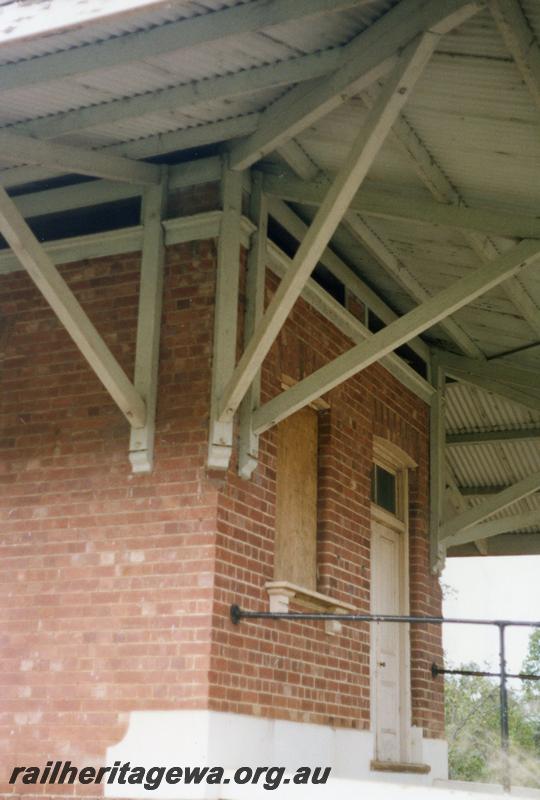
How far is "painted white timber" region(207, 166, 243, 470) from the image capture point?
20.8 ft

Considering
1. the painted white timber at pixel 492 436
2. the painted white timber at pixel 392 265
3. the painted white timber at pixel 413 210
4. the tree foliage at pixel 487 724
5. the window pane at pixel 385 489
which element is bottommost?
the tree foliage at pixel 487 724

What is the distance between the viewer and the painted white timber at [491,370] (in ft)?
32.5

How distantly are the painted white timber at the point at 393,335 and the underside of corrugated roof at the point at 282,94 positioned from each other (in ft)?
1.69

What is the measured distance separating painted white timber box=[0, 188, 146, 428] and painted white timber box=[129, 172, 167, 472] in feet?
0.97

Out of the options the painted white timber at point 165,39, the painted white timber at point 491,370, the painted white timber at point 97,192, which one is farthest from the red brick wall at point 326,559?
the painted white timber at point 165,39

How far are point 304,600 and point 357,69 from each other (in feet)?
11.3

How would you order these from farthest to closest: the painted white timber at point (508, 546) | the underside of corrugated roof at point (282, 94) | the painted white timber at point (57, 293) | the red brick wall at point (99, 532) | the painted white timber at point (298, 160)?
the painted white timber at point (508, 546) → the painted white timber at point (298, 160) → the red brick wall at point (99, 532) → the painted white timber at point (57, 293) → the underside of corrugated roof at point (282, 94)

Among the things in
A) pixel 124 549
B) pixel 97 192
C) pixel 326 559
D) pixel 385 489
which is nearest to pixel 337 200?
pixel 97 192

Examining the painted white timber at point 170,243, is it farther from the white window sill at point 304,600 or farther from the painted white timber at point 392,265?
the white window sill at point 304,600

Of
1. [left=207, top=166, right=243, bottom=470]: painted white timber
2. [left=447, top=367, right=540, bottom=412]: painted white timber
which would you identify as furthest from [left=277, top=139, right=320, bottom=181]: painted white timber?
[left=447, top=367, right=540, bottom=412]: painted white timber

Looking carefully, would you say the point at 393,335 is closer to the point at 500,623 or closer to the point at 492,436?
the point at 500,623

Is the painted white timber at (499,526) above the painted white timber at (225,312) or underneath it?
underneath

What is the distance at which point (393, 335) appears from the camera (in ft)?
21.2

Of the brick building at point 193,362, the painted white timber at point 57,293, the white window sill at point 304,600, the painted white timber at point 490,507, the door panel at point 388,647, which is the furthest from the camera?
the painted white timber at point 490,507
